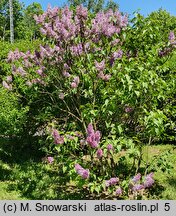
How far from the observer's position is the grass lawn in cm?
551

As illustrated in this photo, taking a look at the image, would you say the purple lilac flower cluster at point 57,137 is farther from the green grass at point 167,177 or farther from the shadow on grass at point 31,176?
the green grass at point 167,177

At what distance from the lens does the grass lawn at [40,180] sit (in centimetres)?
551

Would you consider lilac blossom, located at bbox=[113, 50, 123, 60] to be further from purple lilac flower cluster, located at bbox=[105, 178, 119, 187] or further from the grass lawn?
purple lilac flower cluster, located at bbox=[105, 178, 119, 187]

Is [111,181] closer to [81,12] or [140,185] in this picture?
[140,185]

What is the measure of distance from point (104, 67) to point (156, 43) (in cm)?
87

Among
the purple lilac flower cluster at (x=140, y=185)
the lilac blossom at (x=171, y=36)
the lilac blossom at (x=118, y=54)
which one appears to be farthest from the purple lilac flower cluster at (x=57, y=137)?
the lilac blossom at (x=171, y=36)

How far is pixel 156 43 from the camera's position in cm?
527

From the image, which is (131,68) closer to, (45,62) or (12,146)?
(45,62)

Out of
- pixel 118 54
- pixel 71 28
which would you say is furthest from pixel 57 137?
pixel 71 28

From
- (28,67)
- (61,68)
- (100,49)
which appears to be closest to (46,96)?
(28,67)

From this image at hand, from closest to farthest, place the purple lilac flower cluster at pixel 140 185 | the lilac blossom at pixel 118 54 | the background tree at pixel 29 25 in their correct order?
1. the purple lilac flower cluster at pixel 140 185
2. the lilac blossom at pixel 118 54
3. the background tree at pixel 29 25

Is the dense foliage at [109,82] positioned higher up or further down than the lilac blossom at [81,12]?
further down

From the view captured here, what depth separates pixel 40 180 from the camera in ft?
20.5

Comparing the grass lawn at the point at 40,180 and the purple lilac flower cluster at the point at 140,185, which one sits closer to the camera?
the purple lilac flower cluster at the point at 140,185
